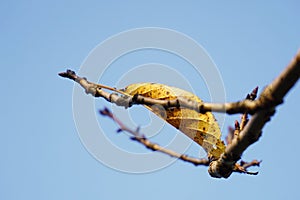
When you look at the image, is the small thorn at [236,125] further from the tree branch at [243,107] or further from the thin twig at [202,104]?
the thin twig at [202,104]

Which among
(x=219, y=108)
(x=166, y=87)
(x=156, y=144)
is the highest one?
(x=166, y=87)

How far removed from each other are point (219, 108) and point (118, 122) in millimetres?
453

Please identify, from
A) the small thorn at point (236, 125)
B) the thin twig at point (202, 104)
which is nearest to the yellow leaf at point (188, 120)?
the small thorn at point (236, 125)

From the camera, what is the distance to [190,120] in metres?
2.49

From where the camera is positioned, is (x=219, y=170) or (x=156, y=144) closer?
(x=156, y=144)

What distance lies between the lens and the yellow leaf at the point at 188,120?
8.00ft

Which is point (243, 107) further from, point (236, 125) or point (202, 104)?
point (236, 125)

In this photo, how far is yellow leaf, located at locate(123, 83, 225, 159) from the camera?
2438mm

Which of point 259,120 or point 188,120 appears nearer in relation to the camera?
point 259,120

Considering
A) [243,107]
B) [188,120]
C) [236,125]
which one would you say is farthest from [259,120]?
[188,120]

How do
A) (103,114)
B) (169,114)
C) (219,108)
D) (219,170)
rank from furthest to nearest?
(169,114) < (219,170) < (103,114) < (219,108)

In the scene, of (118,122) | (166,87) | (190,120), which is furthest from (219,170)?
(118,122)

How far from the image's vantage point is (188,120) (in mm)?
2484

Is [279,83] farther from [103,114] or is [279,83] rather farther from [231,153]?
[103,114]
